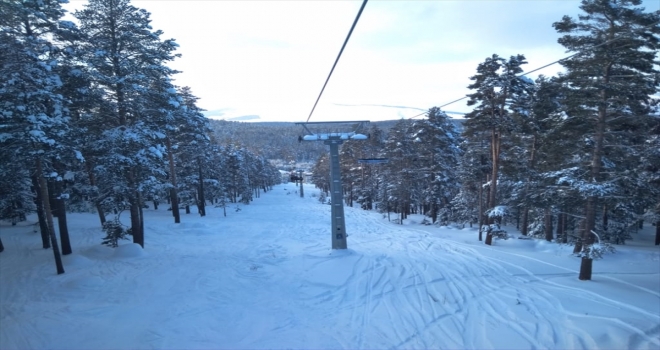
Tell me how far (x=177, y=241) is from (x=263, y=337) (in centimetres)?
1364

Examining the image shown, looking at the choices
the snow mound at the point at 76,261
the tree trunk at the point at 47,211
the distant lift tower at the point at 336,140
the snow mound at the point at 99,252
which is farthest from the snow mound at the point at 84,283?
the distant lift tower at the point at 336,140

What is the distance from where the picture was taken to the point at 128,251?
14000 mm

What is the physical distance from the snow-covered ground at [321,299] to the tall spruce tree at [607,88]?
2933 mm

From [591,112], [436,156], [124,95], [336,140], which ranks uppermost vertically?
[124,95]

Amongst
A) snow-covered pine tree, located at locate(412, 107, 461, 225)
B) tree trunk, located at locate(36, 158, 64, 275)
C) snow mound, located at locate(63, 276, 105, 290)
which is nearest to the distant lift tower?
snow mound, located at locate(63, 276, 105, 290)

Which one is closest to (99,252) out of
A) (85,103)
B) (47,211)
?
(47,211)

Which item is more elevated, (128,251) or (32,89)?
(32,89)

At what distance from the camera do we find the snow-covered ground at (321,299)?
712 cm

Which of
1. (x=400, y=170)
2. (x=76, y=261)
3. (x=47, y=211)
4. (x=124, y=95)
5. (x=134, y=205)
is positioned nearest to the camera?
(x=47, y=211)

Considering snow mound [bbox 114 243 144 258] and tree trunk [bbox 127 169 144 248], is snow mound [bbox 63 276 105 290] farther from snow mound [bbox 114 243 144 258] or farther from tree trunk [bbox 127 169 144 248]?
tree trunk [bbox 127 169 144 248]

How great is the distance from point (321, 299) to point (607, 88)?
11.6 metres

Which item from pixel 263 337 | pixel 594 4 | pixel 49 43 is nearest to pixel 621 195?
pixel 594 4

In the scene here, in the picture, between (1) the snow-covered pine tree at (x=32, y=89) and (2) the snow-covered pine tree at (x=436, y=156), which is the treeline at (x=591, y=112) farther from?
(1) the snow-covered pine tree at (x=32, y=89)

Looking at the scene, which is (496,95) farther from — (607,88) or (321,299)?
(321,299)
